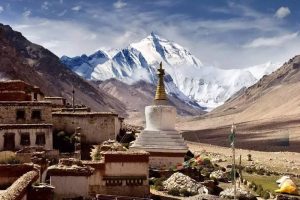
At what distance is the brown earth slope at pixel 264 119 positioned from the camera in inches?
3666

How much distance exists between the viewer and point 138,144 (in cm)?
2514

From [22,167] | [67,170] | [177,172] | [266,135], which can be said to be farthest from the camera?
[266,135]

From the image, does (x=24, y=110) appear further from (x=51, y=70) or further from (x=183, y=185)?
(x=51, y=70)

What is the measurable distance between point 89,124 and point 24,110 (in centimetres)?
352

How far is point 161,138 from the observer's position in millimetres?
25078

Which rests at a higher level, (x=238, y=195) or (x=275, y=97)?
(x=275, y=97)

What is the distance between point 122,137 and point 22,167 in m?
17.7

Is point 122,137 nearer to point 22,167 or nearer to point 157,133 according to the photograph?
point 157,133

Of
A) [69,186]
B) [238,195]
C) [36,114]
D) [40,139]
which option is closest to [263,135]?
[36,114]

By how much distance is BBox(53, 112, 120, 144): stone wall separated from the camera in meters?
28.5

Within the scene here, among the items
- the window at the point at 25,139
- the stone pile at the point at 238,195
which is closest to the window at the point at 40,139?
the window at the point at 25,139

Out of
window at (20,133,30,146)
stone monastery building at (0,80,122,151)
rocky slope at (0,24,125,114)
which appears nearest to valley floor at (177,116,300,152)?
rocky slope at (0,24,125,114)

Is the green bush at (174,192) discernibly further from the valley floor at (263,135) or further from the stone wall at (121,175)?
the valley floor at (263,135)

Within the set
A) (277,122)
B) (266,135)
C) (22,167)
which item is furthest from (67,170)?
(277,122)
